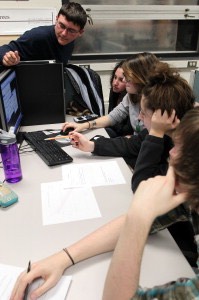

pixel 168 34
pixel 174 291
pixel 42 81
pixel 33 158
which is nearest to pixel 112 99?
pixel 42 81

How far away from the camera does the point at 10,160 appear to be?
4.16 feet

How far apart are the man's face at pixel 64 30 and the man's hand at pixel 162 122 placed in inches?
48.2

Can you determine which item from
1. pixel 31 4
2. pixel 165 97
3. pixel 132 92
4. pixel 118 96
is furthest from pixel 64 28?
pixel 165 97

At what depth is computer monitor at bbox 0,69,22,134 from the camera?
4.54 feet

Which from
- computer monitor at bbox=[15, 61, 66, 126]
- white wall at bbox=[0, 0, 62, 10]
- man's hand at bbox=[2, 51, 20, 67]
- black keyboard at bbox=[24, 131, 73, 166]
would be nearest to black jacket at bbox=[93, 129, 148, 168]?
black keyboard at bbox=[24, 131, 73, 166]

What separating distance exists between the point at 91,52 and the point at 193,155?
2.97 meters

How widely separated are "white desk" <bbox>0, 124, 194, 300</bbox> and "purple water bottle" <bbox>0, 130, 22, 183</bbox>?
0.13 feet

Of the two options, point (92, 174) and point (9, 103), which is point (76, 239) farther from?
point (9, 103)

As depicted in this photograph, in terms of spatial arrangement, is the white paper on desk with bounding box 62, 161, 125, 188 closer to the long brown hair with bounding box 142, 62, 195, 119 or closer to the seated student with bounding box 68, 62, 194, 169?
the seated student with bounding box 68, 62, 194, 169

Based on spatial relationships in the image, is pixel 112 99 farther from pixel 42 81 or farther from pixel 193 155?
pixel 193 155

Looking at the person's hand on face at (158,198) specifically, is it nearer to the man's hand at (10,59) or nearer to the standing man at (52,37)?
the man's hand at (10,59)

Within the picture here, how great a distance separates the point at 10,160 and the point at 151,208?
78cm

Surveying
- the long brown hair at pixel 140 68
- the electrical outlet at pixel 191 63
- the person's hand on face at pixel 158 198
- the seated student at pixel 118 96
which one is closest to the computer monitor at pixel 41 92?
the seated student at pixel 118 96

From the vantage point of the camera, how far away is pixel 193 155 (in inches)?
26.6
